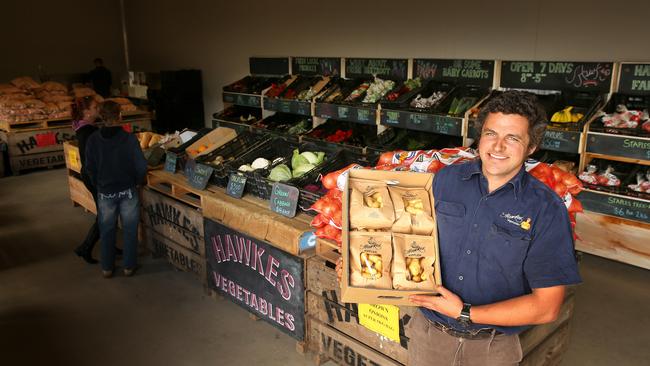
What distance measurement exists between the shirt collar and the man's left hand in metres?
0.41

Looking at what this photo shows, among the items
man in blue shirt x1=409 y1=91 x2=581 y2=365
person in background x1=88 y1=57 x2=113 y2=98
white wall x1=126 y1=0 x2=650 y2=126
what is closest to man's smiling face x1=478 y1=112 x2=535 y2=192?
man in blue shirt x1=409 y1=91 x2=581 y2=365

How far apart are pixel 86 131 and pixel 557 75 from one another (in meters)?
4.60

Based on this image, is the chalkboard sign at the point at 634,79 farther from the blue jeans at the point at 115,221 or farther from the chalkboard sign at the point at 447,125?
the blue jeans at the point at 115,221

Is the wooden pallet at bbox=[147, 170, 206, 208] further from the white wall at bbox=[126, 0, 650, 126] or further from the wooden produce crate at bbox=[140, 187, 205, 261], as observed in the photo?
the white wall at bbox=[126, 0, 650, 126]

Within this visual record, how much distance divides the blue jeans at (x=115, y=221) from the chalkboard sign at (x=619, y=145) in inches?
162

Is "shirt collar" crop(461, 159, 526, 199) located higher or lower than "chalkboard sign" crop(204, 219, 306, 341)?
higher

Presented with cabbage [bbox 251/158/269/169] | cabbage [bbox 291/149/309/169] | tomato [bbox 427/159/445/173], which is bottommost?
cabbage [bbox 251/158/269/169]

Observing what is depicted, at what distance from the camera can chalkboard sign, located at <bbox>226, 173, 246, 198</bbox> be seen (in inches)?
145

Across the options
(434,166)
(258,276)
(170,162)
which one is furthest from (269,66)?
(434,166)

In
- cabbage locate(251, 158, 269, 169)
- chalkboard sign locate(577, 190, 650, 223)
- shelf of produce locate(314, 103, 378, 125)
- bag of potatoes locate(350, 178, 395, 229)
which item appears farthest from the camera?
shelf of produce locate(314, 103, 378, 125)

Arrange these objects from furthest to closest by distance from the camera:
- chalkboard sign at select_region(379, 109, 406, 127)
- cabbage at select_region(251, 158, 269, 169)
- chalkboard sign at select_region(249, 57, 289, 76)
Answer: chalkboard sign at select_region(249, 57, 289, 76) < chalkboard sign at select_region(379, 109, 406, 127) < cabbage at select_region(251, 158, 269, 169)

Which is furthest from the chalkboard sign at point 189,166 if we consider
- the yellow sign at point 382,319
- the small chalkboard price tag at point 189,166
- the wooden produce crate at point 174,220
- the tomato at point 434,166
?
the tomato at point 434,166

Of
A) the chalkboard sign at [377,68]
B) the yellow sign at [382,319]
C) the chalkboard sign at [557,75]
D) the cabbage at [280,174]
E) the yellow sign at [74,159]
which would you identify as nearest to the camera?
the yellow sign at [382,319]

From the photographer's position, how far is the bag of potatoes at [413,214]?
6.19ft
